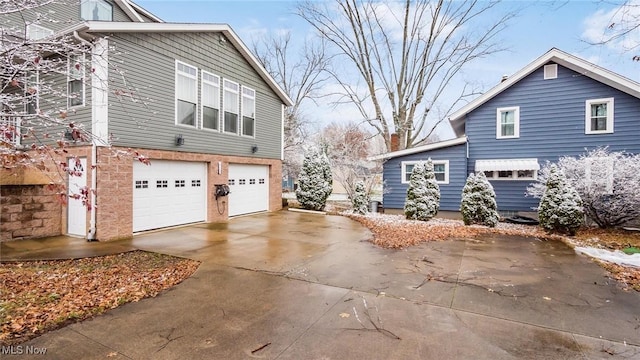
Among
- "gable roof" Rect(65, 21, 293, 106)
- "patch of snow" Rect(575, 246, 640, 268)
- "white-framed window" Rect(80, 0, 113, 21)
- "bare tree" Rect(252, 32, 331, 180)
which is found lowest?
"patch of snow" Rect(575, 246, 640, 268)

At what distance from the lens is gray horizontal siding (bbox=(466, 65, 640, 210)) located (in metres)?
11.5

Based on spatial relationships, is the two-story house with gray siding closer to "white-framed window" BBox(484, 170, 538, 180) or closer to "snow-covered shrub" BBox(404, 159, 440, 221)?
→ "snow-covered shrub" BBox(404, 159, 440, 221)

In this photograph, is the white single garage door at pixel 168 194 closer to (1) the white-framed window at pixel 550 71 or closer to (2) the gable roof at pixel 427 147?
(2) the gable roof at pixel 427 147

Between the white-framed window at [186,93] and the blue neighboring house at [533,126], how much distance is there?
948cm

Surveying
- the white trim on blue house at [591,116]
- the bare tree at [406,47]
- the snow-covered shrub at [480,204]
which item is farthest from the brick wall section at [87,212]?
the bare tree at [406,47]

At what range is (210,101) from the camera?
1061cm

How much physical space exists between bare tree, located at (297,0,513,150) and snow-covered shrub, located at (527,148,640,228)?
11.7 metres

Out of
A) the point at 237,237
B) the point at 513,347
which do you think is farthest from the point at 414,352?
the point at 237,237

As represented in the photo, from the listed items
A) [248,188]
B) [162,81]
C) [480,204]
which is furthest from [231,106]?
[480,204]

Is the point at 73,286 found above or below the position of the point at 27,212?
below

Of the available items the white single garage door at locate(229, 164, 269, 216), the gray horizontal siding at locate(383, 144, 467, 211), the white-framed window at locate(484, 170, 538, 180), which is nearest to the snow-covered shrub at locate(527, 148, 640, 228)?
the white-framed window at locate(484, 170, 538, 180)

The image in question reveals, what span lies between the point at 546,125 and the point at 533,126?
1.45ft

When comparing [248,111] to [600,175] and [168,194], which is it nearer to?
[168,194]

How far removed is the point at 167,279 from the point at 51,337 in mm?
1820
